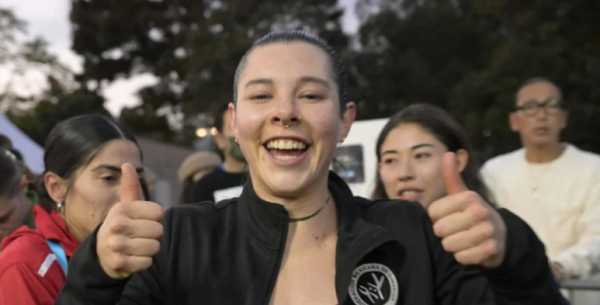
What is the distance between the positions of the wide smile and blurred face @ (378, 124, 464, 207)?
4.99 feet

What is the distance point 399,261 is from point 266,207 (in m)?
0.39

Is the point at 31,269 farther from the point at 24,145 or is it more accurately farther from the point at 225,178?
the point at 24,145

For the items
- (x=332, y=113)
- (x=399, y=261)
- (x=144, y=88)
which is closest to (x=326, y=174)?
(x=332, y=113)

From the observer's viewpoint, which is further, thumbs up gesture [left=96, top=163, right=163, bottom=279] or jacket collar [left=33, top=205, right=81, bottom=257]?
jacket collar [left=33, top=205, right=81, bottom=257]

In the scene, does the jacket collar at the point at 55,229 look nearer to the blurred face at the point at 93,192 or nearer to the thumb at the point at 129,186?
the blurred face at the point at 93,192

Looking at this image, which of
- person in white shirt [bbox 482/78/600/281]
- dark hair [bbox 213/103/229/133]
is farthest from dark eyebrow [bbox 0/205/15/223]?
person in white shirt [bbox 482/78/600/281]

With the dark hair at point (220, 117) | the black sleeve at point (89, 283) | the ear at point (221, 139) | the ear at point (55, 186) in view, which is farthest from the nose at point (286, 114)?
the dark hair at point (220, 117)

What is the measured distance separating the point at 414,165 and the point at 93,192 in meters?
1.47

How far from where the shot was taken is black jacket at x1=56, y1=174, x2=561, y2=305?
1.92m

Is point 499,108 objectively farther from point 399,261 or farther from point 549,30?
point 399,261

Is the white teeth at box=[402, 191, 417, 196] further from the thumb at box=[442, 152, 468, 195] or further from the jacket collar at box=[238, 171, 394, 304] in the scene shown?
the thumb at box=[442, 152, 468, 195]

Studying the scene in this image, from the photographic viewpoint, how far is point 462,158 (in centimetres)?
369

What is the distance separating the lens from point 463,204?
1.72 metres

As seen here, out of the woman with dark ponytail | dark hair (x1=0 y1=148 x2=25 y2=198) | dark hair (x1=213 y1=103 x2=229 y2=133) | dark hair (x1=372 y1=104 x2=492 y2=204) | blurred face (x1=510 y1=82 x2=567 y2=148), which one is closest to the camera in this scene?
the woman with dark ponytail
